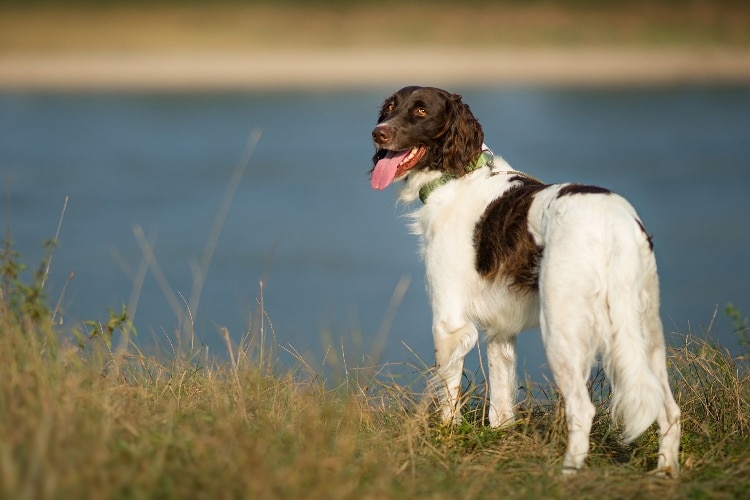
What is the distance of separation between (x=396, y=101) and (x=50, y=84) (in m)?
54.4

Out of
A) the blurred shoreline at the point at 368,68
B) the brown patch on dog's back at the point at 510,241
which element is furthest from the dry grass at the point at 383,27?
the brown patch on dog's back at the point at 510,241

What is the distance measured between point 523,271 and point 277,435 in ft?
4.93

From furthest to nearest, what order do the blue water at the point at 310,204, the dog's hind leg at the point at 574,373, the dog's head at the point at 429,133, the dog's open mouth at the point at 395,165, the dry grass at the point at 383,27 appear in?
the dry grass at the point at 383,27 < the blue water at the point at 310,204 < the dog's open mouth at the point at 395,165 < the dog's head at the point at 429,133 < the dog's hind leg at the point at 574,373

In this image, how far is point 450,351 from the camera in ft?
17.3

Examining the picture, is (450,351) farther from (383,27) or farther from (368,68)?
(383,27)

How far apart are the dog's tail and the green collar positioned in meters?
1.35

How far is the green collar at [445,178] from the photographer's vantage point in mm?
5562

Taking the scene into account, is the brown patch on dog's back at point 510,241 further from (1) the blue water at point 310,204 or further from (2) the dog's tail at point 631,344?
(1) the blue water at point 310,204

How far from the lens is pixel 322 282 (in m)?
14.0

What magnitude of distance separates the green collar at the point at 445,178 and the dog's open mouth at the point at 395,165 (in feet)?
0.54

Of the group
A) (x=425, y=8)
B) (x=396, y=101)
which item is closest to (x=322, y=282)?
(x=396, y=101)

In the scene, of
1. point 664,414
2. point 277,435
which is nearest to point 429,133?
point 664,414

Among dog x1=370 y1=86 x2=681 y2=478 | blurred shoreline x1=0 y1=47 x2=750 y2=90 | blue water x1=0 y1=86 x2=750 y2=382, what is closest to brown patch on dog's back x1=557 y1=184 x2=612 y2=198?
dog x1=370 y1=86 x2=681 y2=478

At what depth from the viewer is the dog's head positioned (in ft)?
18.3
